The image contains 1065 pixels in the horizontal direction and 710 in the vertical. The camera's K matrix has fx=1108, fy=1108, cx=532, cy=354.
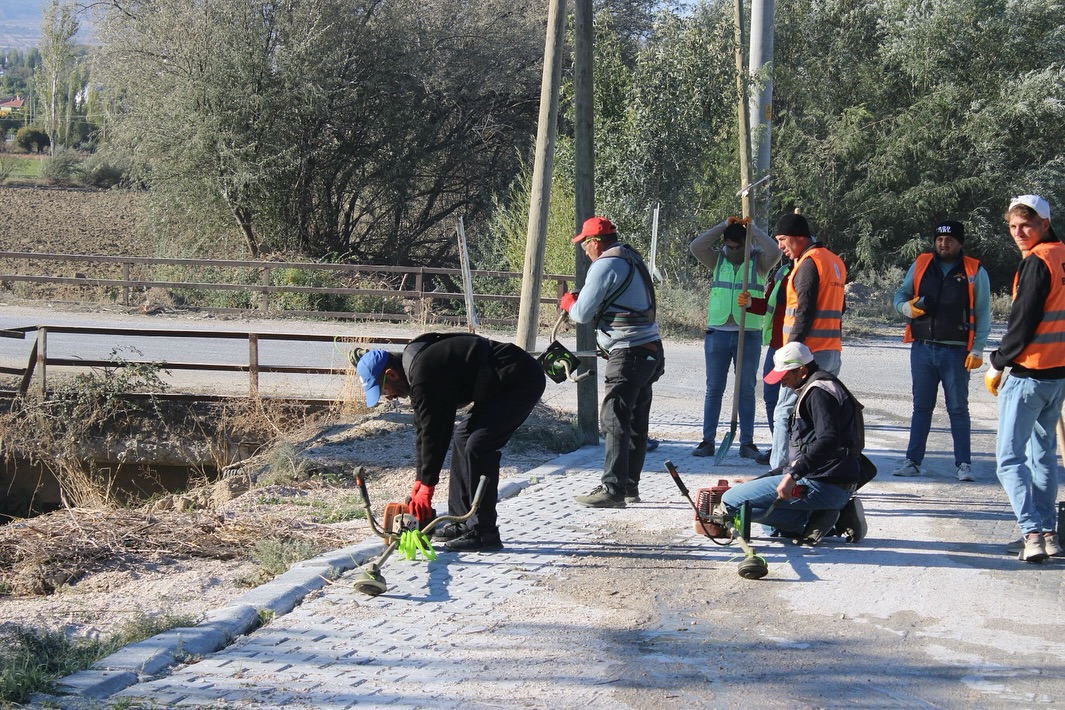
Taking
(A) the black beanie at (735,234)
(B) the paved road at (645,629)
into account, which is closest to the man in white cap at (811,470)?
(B) the paved road at (645,629)

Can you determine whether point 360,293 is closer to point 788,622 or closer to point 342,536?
point 342,536

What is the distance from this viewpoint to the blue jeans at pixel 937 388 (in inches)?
335

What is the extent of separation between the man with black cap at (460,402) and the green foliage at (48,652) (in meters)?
1.59

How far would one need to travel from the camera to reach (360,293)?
2108 cm

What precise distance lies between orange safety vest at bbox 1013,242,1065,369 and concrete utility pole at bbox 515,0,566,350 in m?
4.54

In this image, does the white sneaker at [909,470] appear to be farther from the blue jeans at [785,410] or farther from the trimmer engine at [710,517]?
the trimmer engine at [710,517]

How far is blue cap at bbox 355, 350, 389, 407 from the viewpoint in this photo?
6.07 metres

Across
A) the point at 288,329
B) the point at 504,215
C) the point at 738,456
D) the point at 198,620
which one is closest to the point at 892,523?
the point at 738,456

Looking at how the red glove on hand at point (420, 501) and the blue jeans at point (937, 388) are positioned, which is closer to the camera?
the red glove on hand at point (420, 501)

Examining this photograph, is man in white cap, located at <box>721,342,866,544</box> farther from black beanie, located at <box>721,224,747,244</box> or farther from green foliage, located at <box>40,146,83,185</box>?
green foliage, located at <box>40,146,83,185</box>

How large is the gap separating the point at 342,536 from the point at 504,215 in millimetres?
17611

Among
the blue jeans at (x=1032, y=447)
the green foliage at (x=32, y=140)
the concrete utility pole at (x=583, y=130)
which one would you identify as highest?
the green foliage at (x=32, y=140)

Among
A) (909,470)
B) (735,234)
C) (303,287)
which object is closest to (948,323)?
(909,470)

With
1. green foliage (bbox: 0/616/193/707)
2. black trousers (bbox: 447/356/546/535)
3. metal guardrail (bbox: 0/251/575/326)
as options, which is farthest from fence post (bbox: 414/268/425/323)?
green foliage (bbox: 0/616/193/707)
